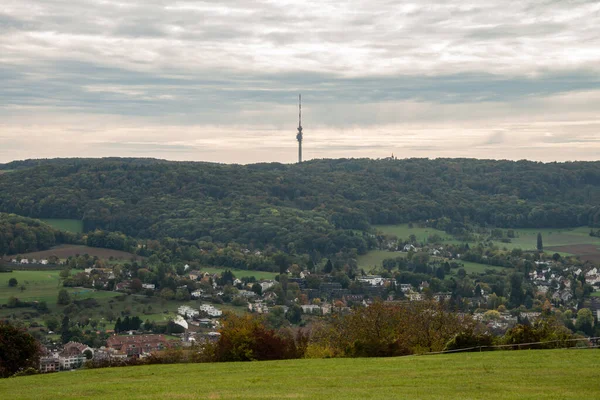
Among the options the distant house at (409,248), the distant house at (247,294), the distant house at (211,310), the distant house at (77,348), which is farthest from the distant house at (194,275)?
the distant house at (77,348)

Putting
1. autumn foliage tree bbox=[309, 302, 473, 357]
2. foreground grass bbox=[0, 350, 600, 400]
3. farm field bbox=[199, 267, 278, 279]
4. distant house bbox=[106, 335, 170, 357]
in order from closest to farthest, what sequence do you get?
foreground grass bbox=[0, 350, 600, 400] → autumn foliage tree bbox=[309, 302, 473, 357] → distant house bbox=[106, 335, 170, 357] → farm field bbox=[199, 267, 278, 279]

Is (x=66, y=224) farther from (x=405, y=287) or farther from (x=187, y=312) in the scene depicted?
(x=187, y=312)

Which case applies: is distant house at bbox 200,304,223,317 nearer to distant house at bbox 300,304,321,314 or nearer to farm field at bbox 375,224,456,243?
distant house at bbox 300,304,321,314

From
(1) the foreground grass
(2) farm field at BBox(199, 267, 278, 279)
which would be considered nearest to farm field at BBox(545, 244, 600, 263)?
(2) farm field at BBox(199, 267, 278, 279)

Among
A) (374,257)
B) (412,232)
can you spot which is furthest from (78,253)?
(412,232)

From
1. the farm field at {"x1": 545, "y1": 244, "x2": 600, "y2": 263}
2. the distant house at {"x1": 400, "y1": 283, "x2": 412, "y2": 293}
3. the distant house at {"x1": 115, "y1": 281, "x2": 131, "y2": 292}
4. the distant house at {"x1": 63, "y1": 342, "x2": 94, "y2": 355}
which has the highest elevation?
the farm field at {"x1": 545, "y1": 244, "x2": 600, "y2": 263}

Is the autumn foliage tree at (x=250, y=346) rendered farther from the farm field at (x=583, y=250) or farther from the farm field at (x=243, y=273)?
the farm field at (x=583, y=250)
